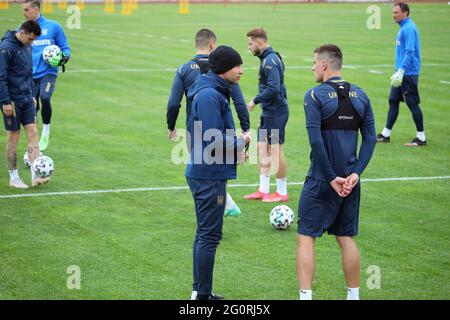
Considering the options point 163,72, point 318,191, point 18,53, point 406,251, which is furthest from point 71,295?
point 163,72

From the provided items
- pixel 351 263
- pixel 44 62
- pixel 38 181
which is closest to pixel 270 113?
pixel 38 181

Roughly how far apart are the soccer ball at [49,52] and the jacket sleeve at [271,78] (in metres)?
5.15

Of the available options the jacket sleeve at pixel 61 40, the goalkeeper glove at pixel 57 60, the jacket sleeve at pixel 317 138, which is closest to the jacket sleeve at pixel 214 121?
the jacket sleeve at pixel 317 138

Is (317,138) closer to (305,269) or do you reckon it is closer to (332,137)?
(332,137)

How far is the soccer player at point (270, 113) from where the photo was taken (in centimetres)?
1269

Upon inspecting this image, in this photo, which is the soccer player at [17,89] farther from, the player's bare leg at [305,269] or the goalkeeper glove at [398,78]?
the goalkeeper glove at [398,78]

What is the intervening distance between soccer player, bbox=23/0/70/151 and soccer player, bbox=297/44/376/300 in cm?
874

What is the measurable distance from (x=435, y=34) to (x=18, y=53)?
94.4 ft

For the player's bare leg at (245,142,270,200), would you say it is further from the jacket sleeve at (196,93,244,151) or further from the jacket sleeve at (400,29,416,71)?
the jacket sleeve at (400,29,416,71)

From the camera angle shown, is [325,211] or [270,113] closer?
[325,211]

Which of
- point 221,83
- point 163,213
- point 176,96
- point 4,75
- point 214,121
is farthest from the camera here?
point 4,75

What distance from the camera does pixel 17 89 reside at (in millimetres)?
13625

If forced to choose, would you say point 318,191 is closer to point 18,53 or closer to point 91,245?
point 91,245

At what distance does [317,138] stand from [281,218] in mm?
3485
